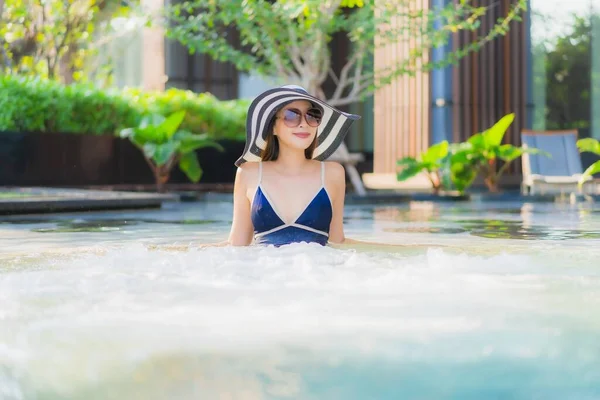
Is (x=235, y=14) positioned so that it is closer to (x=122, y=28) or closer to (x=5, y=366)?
(x=122, y=28)

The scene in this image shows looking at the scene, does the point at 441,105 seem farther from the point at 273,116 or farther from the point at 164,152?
the point at 273,116

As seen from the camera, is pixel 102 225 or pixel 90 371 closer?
pixel 90 371

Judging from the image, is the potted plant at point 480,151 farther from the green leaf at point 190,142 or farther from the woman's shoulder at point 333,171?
the woman's shoulder at point 333,171

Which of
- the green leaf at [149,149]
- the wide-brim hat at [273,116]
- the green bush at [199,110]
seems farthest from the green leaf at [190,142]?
the wide-brim hat at [273,116]

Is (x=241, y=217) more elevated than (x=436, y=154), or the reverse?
(x=436, y=154)

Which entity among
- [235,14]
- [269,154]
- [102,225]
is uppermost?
[235,14]

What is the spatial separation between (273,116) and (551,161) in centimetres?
1282

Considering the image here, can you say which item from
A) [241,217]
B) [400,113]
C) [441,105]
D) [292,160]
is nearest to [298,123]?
[292,160]

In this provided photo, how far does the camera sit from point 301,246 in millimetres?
5020

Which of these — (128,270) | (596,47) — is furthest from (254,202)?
(596,47)

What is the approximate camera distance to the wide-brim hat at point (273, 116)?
514 centimetres

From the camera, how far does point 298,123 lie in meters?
5.19

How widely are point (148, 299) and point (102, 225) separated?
5.72 m

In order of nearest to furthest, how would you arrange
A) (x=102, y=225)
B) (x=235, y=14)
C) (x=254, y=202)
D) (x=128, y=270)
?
(x=128, y=270)
(x=254, y=202)
(x=102, y=225)
(x=235, y=14)
